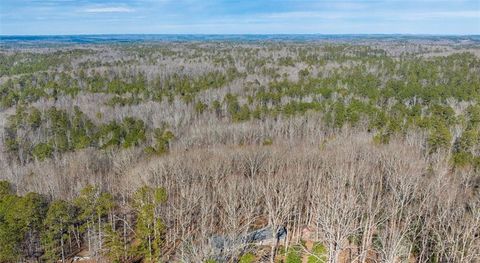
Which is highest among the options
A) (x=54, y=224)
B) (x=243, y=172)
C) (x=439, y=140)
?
(x=439, y=140)

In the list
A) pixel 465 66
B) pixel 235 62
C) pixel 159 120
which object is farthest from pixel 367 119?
pixel 235 62

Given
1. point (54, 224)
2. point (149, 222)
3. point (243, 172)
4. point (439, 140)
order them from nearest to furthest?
point (149, 222) < point (54, 224) < point (243, 172) < point (439, 140)

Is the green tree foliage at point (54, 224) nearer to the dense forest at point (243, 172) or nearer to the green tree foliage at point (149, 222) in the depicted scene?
the dense forest at point (243, 172)

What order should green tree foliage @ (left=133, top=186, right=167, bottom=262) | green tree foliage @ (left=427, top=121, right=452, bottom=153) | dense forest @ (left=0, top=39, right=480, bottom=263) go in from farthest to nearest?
green tree foliage @ (left=427, top=121, right=452, bottom=153) < green tree foliage @ (left=133, top=186, right=167, bottom=262) < dense forest @ (left=0, top=39, right=480, bottom=263)

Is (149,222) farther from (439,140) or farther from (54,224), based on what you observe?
(439,140)

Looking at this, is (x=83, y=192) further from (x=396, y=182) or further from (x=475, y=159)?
(x=475, y=159)

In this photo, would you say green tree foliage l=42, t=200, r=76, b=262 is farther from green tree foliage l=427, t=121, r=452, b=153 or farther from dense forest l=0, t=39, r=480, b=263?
green tree foliage l=427, t=121, r=452, b=153

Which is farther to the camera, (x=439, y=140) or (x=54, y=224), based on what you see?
(x=439, y=140)

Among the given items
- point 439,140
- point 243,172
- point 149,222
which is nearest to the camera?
point 149,222

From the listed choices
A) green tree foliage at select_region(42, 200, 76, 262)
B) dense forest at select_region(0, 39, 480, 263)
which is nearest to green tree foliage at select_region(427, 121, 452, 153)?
dense forest at select_region(0, 39, 480, 263)

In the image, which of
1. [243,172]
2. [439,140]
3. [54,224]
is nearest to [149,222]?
[54,224]
